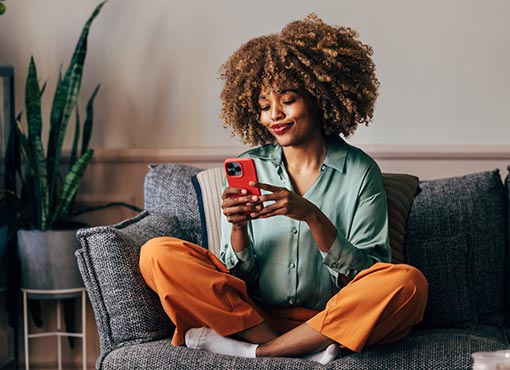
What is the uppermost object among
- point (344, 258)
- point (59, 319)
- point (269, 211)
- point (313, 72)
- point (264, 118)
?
point (313, 72)

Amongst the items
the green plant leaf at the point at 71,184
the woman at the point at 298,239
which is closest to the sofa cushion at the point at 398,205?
the woman at the point at 298,239

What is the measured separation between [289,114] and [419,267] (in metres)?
0.62

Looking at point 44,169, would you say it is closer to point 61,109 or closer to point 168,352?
point 61,109

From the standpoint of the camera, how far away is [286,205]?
2.06 m

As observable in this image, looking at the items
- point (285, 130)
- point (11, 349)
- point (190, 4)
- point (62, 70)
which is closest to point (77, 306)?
point (11, 349)

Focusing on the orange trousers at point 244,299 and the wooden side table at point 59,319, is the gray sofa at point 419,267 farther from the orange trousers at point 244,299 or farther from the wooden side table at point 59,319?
the wooden side table at point 59,319

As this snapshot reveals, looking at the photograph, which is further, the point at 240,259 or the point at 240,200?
the point at 240,259

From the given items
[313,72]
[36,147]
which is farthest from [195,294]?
[36,147]

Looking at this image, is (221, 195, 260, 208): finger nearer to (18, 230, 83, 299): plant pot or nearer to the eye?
Result: the eye

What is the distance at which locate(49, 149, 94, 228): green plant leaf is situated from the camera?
299 cm

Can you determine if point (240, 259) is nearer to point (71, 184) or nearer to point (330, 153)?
point (330, 153)

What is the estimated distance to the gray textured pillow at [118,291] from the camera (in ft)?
7.14

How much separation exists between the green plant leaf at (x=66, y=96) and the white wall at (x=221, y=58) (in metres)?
0.18

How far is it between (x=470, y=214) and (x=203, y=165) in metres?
1.00
